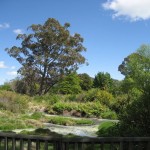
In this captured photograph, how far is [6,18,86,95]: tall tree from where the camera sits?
160 ft

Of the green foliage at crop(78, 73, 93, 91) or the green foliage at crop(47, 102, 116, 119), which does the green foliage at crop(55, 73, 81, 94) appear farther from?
the green foliage at crop(47, 102, 116, 119)

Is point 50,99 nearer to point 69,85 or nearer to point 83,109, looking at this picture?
point 83,109

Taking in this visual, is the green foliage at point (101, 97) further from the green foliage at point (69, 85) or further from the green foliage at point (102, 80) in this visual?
the green foliage at point (102, 80)

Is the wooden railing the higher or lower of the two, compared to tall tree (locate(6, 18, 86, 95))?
lower

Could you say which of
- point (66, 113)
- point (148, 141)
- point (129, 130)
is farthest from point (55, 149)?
point (66, 113)

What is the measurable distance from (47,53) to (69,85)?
5700 mm

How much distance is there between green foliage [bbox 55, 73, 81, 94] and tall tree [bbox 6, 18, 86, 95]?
1629 mm

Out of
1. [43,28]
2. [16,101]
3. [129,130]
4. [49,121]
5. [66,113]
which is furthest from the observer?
[43,28]

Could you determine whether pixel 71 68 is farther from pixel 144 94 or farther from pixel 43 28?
pixel 144 94

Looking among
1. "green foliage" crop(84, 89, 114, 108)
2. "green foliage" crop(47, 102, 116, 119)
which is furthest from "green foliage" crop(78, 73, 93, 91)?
"green foliage" crop(47, 102, 116, 119)

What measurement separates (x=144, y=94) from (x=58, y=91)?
42.3 m

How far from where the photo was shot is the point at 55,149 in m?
6.03

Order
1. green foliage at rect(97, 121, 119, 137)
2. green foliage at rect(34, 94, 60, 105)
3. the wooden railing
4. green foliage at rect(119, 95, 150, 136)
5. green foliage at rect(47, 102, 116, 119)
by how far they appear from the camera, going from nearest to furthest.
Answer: the wooden railing < green foliage at rect(119, 95, 150, 136) < green foliage at rect(97, 121, 119, 137) < green foliage at rect(47, 102, 116, 119) < green foliage at rect(34, 94, 60, 105)

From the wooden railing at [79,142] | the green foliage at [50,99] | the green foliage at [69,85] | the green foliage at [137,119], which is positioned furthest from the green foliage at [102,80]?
the wooden railing at [79,142]
